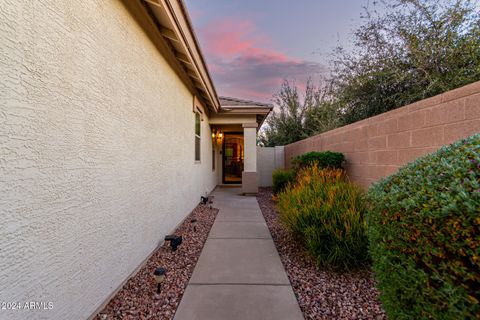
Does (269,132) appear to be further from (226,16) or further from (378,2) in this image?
(378,2)

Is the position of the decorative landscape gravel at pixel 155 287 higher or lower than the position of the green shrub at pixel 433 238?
lower

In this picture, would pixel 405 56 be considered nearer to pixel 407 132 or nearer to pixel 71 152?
pixel 407 132

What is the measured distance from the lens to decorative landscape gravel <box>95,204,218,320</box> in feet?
7.31

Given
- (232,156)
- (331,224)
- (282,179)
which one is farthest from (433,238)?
(232,156)

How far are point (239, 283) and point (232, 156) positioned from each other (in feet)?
34.5

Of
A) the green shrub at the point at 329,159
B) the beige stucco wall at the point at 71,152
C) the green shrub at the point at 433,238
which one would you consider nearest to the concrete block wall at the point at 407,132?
the green shrub at the point at 329,159

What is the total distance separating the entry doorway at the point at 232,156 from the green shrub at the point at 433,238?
37.6 feet

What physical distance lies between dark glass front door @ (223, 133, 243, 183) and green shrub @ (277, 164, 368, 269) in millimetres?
9225

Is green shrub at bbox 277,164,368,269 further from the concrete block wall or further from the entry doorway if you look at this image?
the entry doorway

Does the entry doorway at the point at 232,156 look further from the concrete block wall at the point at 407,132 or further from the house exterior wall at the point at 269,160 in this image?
the concrete block wall at the point at 407,132

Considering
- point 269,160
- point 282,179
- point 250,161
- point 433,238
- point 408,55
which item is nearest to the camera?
point 433,238

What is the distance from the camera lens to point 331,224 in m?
3.11

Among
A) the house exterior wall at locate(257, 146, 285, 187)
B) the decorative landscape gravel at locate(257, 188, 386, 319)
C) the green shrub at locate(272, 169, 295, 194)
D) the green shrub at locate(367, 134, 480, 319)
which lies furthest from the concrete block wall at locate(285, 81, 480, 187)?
the house exterior wall at locate(257, 146, 285, 187)

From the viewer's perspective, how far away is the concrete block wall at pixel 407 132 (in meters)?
2.45
